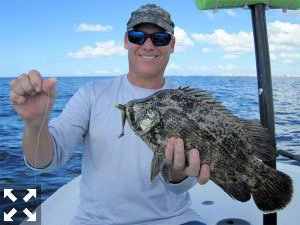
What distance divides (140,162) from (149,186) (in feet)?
0.90

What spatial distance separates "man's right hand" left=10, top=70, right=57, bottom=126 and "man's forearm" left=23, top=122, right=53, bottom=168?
0.13m

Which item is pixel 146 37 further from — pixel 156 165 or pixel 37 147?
pixel 37 147

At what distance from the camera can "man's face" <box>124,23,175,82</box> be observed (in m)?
3.95

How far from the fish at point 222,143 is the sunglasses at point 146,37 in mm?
1036

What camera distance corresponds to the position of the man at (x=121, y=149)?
3.56 m

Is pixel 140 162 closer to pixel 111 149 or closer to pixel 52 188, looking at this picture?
pixel 111 149

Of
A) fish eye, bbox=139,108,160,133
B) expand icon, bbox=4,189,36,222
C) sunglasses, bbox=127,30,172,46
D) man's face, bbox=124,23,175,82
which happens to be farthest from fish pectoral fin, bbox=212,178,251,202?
expand icon, bbox=4,189,36,222

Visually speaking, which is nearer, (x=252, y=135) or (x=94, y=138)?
(x=252, y=135)

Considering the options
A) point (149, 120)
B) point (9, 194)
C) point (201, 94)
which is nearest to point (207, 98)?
point (201, 94)

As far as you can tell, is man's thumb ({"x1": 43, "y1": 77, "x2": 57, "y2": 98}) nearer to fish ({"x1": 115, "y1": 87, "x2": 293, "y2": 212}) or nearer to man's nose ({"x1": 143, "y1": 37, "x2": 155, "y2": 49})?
fish ({"x1": 115, "y1": 87, "x2": 293, "y2": 212})

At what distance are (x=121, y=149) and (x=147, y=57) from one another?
107 cm

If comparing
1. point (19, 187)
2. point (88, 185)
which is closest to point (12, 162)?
point (19, 187)

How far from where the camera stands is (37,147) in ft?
10.5

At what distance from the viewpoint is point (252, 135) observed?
3.04 metres
